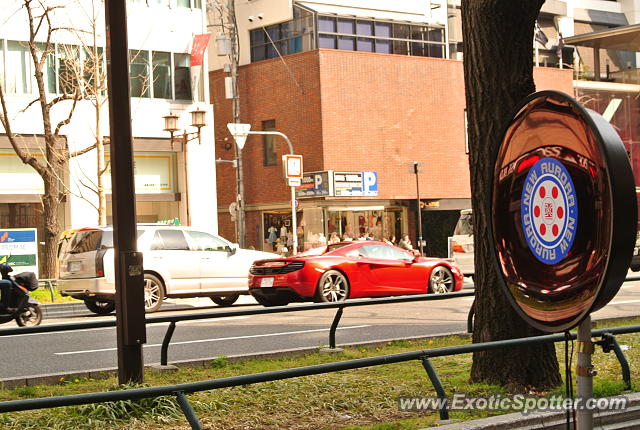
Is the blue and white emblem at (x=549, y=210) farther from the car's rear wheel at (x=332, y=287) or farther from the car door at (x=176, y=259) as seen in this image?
the car door at (x=176, y=259)

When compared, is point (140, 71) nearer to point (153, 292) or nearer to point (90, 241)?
point (90, 241)

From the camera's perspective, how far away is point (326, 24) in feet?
160

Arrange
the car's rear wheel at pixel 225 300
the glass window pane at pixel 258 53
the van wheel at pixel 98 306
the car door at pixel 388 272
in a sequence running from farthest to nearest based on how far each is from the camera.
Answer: the glass window pane at pixel 258 53
the car's rear wheel at pixel 225 300
the car door at pixel 388 272
the van wheel at pixel 98 306

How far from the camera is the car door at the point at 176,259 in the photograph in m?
20.8

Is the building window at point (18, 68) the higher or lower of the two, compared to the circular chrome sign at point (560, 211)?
higher

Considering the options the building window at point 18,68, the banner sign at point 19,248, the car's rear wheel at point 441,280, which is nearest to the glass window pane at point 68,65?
the building window at point 18,68

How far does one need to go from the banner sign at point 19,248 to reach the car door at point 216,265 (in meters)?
5.25

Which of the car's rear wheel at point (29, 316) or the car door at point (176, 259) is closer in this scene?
the car's rear wheel at point (29, 316)

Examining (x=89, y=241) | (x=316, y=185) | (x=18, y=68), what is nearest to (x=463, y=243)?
(x=316, y=185)

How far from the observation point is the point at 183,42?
35625 mm

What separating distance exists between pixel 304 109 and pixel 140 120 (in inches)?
584

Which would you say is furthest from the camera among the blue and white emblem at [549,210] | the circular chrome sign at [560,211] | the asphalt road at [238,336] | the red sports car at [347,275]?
the red sports car at [347,275]

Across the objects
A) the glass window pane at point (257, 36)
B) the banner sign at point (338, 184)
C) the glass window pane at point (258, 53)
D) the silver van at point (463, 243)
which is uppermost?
the glass window pane at point (257, 36)

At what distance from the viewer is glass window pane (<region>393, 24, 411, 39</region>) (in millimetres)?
51219
